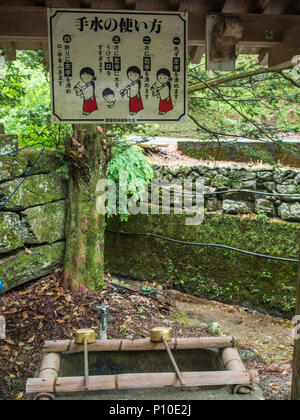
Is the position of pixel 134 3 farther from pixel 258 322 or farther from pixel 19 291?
pixel 258 322

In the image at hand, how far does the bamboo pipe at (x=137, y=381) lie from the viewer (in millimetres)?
3062

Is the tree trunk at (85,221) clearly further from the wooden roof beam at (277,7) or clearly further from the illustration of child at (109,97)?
the wooden roof beam at (277,7)

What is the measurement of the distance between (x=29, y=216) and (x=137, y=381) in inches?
134

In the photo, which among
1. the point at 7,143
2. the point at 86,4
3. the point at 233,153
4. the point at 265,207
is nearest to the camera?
the point at 86,4

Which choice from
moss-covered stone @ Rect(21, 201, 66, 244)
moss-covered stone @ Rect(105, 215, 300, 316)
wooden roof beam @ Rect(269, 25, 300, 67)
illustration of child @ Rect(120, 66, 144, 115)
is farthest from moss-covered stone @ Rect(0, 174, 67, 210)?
wooden roof beam @ Rect(269, 25, 300, 67)

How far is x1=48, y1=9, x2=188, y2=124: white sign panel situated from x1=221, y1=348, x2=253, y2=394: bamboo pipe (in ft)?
7.79

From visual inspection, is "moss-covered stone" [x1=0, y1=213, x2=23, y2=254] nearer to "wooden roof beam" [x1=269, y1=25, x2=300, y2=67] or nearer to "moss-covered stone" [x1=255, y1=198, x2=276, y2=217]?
"wooden roof beam" [x1=269, y1=25, x2=300, y2=67]

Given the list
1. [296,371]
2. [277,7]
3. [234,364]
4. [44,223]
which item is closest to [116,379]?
[234,364]

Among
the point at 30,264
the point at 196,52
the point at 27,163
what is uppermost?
the point at 196,52

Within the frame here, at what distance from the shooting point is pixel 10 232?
17.9 ft

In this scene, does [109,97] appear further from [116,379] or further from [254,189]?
[254,189]

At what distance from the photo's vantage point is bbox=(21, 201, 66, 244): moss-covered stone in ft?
18.9
